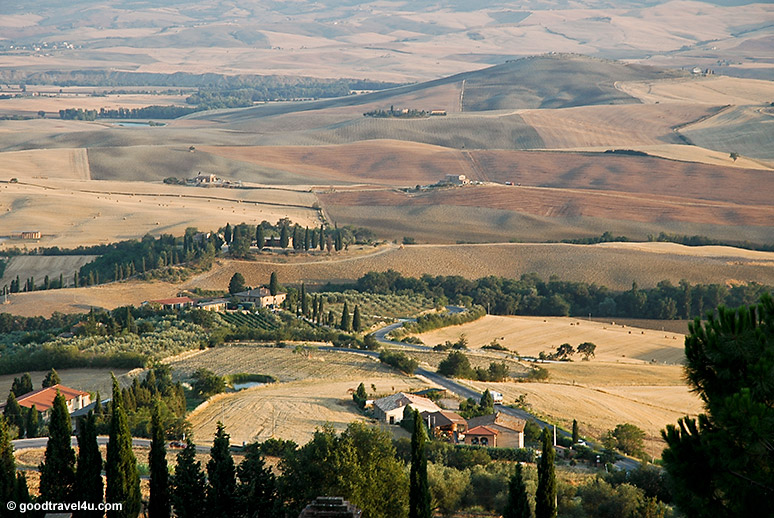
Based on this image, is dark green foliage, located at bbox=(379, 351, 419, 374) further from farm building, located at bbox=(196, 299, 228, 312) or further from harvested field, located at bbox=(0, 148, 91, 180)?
harvested field, located at bbox=(0, 148, 91, 180)

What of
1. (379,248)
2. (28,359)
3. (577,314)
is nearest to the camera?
(28,359)

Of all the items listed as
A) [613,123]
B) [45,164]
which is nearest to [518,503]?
[45,164]

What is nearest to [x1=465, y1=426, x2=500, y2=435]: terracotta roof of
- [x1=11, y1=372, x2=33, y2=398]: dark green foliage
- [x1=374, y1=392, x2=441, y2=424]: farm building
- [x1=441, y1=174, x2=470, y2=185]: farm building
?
[x1=374, y1=392, x2=441, y2=424]: farm building

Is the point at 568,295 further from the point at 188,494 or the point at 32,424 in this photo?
the point at 188,494

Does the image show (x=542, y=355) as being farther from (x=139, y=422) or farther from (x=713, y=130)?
(x=713, y=130)

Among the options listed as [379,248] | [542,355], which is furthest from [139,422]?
[379,248]

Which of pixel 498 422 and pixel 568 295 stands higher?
pixel 498 422
